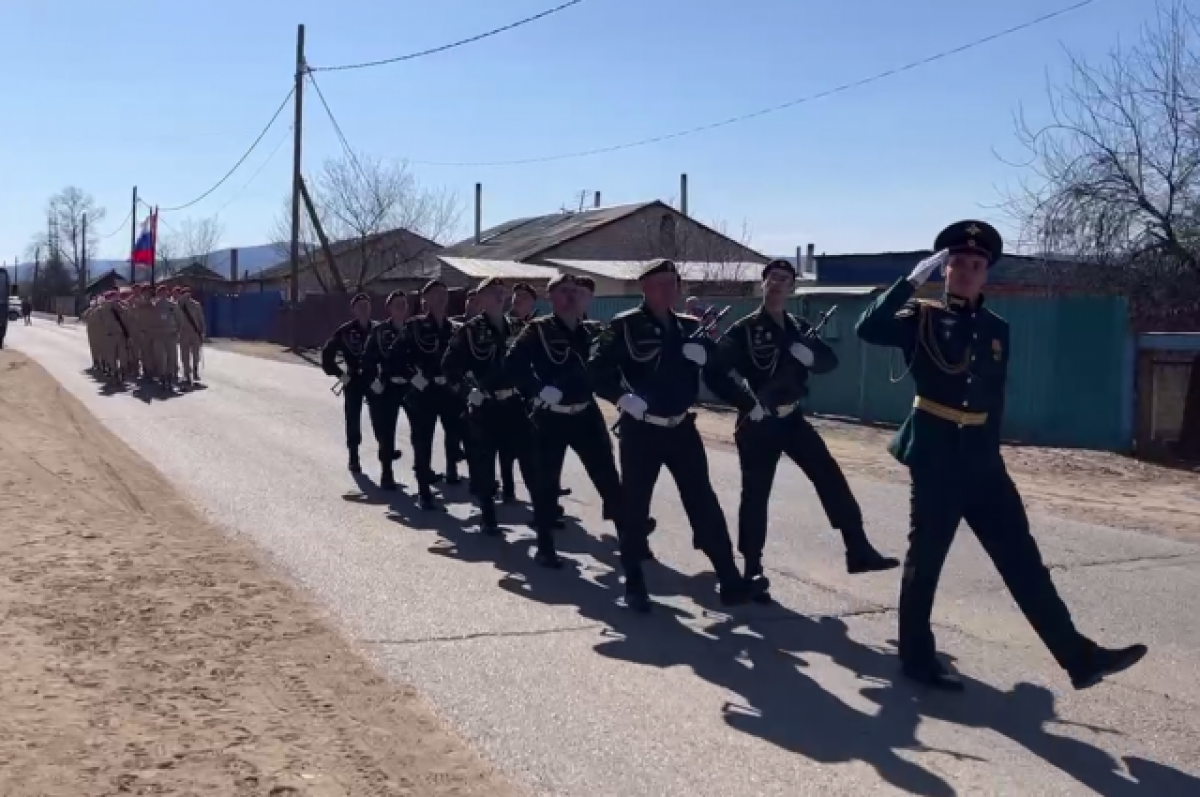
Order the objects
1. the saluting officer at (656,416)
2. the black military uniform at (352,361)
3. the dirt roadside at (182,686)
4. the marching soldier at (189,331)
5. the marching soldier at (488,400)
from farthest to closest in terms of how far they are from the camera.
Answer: the marching soldier at (189,331)
the black military uniform at (352,361)
the marching soldier at (488,400)
the saluting officer at (656,416)
the dirt roadside at (182,686)

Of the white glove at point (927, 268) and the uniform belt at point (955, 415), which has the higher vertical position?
the white glove at point (927, 268)

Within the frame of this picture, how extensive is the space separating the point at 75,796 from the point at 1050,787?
11.0 ft

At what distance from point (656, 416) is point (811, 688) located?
194cm

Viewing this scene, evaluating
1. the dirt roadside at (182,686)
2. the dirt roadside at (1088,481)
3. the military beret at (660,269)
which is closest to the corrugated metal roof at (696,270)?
the dirt roadside at (1088,481)

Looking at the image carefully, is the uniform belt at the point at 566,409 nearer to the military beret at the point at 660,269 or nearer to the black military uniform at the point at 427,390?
the military beret at the point at 660,269

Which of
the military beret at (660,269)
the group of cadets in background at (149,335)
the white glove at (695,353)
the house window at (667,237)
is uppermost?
the house window at (667,237)

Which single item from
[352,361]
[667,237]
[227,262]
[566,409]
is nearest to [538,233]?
[667,237]

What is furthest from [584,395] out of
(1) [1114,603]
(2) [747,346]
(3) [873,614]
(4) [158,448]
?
(4) [158,448]

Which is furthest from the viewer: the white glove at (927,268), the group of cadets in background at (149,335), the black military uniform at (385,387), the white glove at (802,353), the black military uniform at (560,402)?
the group of cadets in background at (149,335)

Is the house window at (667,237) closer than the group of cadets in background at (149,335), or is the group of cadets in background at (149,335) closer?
the group of cadets in background at (149,335)

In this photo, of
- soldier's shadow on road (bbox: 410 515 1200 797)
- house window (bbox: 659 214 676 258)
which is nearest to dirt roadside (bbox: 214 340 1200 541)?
soldier's shadow on road (bbox: 410 515 1200 797)

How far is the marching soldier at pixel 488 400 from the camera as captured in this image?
10266 millimetres

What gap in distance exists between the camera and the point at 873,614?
307 inches

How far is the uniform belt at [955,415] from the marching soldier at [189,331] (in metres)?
21.2
